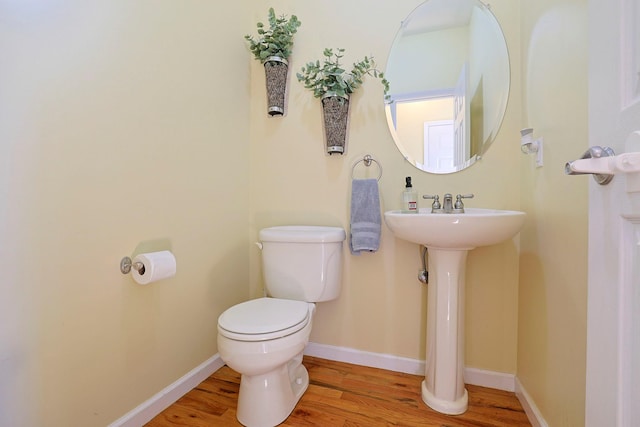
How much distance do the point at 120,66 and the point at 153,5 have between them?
0.34 m

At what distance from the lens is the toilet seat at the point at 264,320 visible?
1.05m

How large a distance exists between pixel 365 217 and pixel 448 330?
0.62 m

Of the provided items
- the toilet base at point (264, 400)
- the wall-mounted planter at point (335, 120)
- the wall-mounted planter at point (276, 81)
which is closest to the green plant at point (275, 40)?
the wall-mounted planter at point (276, 81)

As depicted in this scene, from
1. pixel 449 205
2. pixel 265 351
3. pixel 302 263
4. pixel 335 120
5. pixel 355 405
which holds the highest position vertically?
pixel 335 120

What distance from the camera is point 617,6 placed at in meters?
0.46

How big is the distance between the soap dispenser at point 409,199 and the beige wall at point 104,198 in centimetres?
96

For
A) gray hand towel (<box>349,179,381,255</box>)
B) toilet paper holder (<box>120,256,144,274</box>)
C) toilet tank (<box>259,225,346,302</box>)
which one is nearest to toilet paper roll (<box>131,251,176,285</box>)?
toilet paper holder (<box>120,256,144,274</box>)

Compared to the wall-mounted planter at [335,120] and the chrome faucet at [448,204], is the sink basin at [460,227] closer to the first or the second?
the chrome faucet at [448,204]

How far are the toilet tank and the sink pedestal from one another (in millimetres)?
471

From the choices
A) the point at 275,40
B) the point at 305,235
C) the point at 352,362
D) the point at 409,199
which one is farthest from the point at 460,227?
the point at 275,40

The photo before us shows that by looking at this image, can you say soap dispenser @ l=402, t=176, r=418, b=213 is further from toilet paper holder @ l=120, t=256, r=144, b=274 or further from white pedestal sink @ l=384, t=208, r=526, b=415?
toilet paper holder @ l=120, t=256, r=144, b=274

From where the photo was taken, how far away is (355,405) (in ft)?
4.22

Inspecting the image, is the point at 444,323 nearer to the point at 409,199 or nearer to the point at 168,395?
the point at 409,199

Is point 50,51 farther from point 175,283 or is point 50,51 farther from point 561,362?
A: point 561,362
